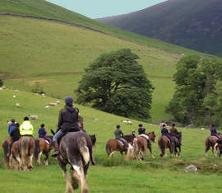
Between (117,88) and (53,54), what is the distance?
41001 millimetres

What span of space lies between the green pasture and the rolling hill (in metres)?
40.6

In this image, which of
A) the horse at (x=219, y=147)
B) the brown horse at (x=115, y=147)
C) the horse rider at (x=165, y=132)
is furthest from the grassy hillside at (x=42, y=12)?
the brown horse at (x=115, y=147)

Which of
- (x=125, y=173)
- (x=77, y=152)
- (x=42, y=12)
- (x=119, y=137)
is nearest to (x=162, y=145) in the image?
(x=119, y=137)

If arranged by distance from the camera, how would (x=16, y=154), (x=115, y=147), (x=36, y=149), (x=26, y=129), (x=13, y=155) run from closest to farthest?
(x=26, y=129) < (x=16, y=154) < (x=13, y=155) < (x=36, y=149) < (x=115, y=147)

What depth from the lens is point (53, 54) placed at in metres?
118

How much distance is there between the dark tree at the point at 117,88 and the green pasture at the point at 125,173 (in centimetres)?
2588

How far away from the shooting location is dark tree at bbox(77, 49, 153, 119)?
75.4m

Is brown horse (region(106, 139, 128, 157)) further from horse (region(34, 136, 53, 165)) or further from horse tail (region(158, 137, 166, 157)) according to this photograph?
horse (region(34, 136, 53, 165))

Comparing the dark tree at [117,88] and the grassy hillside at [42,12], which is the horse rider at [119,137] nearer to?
the dark tree at [117,88]

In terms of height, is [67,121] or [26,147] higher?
[67,121]

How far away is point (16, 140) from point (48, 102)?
28.6m

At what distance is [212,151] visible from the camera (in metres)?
36.2

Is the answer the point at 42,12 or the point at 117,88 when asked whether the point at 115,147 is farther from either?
the point at 42,12

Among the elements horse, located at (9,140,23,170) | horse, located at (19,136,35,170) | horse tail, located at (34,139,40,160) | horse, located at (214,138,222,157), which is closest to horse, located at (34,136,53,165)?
horse tail, located at (34,139,40,160)
